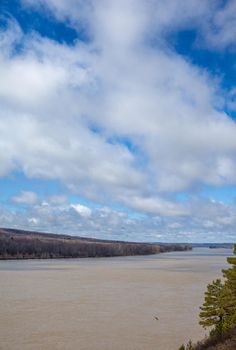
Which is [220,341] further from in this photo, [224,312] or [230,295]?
[230,295]

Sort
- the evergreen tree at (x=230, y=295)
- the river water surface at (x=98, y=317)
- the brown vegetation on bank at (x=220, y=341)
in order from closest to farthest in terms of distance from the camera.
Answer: the brown vegetation on bank at (x=220, y=341) → the evergreen tree at (x=230, y=295) → the river water surface at (x=98, y=317)

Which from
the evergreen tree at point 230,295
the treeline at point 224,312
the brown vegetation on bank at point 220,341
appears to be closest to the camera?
the brown vegetation on bank at point 220,341

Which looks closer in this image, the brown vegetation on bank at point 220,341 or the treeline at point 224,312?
the brown vegetation on bank at point 220,341

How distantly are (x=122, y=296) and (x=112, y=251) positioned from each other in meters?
126

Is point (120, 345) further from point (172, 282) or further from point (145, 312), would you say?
point (172, 282)

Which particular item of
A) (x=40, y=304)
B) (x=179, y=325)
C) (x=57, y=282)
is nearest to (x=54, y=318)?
(x=40, y=304)

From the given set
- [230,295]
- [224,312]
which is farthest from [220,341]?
[230,295]

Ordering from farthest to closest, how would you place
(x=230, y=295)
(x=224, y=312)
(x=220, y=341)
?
(x=224, y=312)
(x=220, y=341)
(x=230, y=295)

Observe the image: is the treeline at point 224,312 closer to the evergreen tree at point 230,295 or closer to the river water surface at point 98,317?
the evergreen tree at point 230,295

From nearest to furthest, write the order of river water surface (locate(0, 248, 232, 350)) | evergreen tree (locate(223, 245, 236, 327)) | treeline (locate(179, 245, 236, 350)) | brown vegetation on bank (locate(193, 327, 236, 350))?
1. brown vegetation on bank (locate(193, 327, 236, 350))
2. evergreen tree (locate(223, 245, 236, 327))
3. treeline (locate(179, 245, 236, 350))
4. river water surface (locate(0, 248, 232, 350))

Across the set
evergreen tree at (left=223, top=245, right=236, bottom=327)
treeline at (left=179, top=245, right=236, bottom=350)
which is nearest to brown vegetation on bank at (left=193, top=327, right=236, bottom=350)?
treeline at (left=179, top=245, right=236, bottom=350)

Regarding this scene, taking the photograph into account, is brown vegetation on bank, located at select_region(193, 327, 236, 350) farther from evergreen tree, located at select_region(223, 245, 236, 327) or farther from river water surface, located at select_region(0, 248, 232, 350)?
river water surface, located at select_region(0, 248, 232, 350)

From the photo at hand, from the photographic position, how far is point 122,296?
143 feet

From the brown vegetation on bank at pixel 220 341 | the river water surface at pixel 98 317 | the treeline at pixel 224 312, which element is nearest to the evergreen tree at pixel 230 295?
the treeline at pixel 224 312
